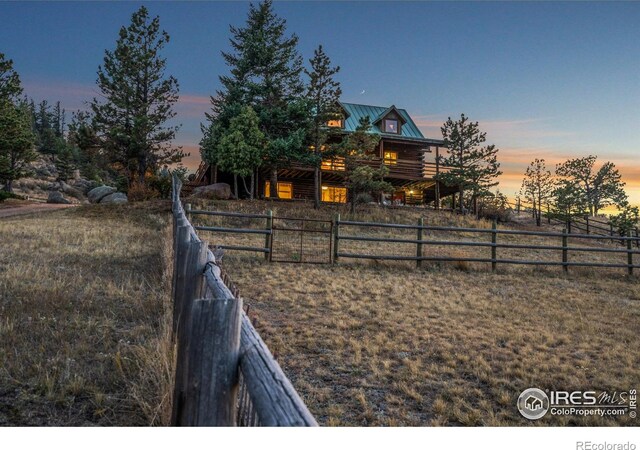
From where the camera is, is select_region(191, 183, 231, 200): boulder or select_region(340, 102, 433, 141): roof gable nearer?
select_region(191, 183, 231, 200): boulder

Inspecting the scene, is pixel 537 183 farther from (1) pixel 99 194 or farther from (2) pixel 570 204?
(1) pixel 99 194

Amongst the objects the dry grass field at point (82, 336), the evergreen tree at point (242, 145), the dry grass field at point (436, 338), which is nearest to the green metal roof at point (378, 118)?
the evergreen tree at point (242, 145)

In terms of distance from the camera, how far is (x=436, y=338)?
6078 millimetres

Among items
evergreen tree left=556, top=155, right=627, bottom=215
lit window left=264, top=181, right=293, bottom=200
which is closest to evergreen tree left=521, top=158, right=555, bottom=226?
evergreen tree left=556, top=155, right=627, bottom=215

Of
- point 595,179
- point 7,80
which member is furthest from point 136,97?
point 595,179

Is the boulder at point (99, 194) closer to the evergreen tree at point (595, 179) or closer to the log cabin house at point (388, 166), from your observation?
the log cabin house at point (388, 166)

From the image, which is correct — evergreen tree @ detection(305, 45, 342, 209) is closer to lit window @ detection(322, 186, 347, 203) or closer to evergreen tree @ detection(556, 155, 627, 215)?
lit window @ detection(322, 186, 347, 203)

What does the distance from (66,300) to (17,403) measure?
9.78 feet

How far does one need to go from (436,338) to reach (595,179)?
48.2 metres

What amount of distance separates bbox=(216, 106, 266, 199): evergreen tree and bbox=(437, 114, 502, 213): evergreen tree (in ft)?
42.6

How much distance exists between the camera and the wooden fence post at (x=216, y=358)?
67.7 inches

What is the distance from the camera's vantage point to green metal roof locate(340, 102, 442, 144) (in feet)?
105

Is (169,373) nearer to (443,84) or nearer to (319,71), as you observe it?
(443,84)

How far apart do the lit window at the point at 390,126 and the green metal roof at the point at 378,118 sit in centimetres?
47
